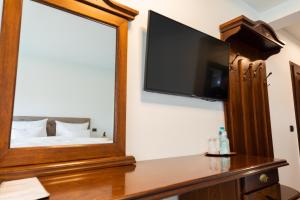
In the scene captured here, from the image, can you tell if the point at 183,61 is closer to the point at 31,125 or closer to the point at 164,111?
the point at 164,111

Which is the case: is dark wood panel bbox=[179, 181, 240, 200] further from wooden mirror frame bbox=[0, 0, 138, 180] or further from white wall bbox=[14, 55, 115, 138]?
white wall bbox=[14, 55, 115, 138]

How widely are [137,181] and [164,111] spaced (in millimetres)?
678

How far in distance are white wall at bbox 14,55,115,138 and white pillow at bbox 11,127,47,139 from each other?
0.22 feet

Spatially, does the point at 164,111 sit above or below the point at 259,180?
above

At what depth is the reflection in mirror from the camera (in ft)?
3.03

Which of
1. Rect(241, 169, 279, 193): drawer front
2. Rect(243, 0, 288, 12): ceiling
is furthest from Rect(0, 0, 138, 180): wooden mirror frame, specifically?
Rect(243, 0, 288, 12): ceiling

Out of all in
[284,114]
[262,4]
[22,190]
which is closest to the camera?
[22,190]

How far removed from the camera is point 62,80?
1.03m

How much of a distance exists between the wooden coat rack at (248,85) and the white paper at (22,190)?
152cm

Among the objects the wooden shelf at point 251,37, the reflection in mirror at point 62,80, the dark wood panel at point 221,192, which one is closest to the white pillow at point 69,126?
the reflection in mirror at point 62,80

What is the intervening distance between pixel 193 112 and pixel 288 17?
165cm

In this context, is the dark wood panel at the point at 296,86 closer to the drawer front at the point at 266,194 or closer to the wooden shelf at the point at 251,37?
the wooden shelf at the point at 251,37

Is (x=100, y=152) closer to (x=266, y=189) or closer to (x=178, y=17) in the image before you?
(x=266, y=189)

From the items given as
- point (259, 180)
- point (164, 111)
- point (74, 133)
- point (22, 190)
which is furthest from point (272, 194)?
point (22, 190)
